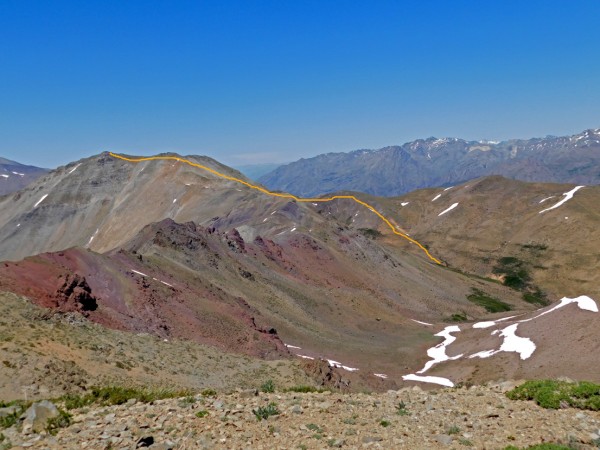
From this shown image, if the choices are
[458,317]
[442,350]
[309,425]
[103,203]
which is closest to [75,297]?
[309,425]

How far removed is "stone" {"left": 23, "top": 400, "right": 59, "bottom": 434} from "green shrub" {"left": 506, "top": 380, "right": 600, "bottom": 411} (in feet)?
51.5

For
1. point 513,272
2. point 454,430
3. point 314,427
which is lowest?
point 513,272

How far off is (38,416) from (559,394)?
677 inches

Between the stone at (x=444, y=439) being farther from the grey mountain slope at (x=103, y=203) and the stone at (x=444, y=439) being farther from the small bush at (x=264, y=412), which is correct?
the grey mountain slope at (x=103, y=203)

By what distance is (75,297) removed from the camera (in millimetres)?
41812

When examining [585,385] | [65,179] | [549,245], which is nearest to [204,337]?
[585,385]

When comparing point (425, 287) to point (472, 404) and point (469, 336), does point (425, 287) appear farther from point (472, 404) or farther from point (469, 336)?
point (472, 404)

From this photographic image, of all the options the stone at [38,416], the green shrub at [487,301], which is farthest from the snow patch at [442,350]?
the stone at [38,416]

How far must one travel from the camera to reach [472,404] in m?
19.5

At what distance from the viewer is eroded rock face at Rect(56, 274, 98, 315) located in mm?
40756

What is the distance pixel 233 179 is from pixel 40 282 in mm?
120377

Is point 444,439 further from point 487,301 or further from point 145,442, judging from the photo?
point 487,301

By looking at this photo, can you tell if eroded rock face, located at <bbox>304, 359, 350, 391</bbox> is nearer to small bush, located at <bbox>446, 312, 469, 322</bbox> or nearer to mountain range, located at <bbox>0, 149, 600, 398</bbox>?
mountain range, located at <bbox>0, 149, 600, 398</bbox>

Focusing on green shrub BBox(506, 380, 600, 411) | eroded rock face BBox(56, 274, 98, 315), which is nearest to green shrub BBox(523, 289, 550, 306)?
eroded rock face BBox(56, 274, 98, 315)
